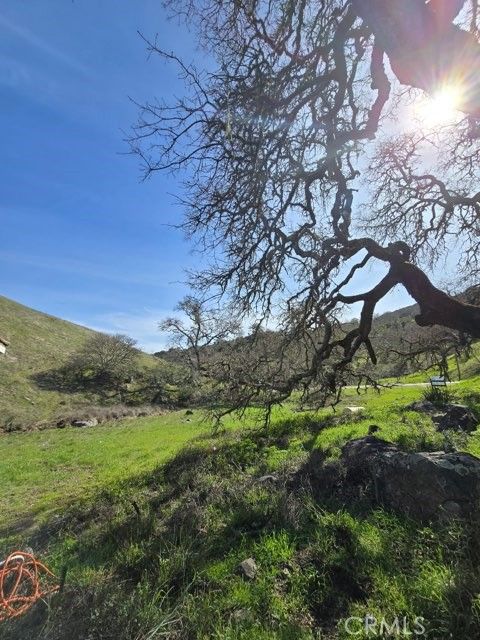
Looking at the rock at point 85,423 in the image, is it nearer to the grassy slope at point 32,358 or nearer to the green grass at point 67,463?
the green grass at point 67,463

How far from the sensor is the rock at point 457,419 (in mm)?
10328

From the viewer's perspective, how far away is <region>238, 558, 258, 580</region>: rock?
438 centimetres

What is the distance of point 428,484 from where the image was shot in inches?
202

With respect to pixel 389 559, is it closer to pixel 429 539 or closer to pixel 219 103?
pixel 429 539

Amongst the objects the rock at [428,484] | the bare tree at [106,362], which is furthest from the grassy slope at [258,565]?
the bare tree at [106,362]

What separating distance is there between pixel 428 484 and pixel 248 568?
2574mm

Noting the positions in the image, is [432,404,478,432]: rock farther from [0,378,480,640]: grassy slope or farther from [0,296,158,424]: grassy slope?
[0,296,158,424]: grassy slope

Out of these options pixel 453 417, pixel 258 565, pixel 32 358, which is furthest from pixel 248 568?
pixel 32 358

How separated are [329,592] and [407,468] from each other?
2262 mm

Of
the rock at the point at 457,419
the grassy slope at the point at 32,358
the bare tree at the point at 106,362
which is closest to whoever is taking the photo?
the rock at the point at 457,419

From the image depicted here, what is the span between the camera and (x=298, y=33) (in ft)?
17.3

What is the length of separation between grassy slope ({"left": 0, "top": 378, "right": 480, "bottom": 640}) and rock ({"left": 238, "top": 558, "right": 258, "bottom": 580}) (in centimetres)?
8

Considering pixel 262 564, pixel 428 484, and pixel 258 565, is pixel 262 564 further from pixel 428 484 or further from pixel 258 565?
pixel 428 484

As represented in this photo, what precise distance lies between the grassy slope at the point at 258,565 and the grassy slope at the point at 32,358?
26.7 metres
